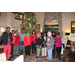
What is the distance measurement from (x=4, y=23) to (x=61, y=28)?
697 cm

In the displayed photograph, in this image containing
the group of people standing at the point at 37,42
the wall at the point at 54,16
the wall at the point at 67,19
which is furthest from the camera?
the wall at the point at 54,16

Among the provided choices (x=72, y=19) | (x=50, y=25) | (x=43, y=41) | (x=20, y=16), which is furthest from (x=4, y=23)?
(x=72, y=19)

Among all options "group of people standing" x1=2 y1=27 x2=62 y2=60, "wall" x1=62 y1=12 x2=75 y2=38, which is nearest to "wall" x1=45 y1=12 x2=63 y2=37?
"wall" x1=62 y1=12 x2=75 y2=38

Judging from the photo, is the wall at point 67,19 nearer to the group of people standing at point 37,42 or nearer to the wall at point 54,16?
the wall at point 54,16

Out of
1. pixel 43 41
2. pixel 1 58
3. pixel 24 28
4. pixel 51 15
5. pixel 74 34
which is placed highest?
pixel 51 15

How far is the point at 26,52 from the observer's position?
405cm

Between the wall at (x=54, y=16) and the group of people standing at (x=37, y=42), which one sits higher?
the wall at (x=54, y=16)

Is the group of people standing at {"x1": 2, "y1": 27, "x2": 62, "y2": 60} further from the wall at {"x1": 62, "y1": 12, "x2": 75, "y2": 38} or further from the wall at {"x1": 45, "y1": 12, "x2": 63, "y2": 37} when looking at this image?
the wall at {"x1": 45, "y1": 12, "x2": 63, "y2": 37}

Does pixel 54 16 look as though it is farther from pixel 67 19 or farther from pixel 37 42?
pixel 37 42

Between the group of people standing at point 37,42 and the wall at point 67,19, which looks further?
the wall at point 67,19

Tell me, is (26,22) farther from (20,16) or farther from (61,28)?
(20,16)

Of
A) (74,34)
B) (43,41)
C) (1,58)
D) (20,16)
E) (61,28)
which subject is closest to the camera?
(1,58)

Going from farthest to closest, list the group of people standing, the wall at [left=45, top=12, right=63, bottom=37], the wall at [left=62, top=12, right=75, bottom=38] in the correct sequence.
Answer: the wall at [left=45, top=12, right=63, bottom=37], the wall at [left=62, top=12, right=75, bottom=38], the group of people standing

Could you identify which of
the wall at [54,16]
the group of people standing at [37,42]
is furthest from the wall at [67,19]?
the group of people standing at [37,42]
